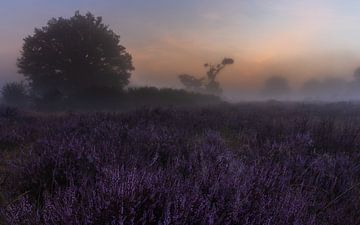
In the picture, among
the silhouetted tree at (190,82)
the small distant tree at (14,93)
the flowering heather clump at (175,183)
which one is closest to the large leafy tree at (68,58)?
the small distant tree at (14,93)

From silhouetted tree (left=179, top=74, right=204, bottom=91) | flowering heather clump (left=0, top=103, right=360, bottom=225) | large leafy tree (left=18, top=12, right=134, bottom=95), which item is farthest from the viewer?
silhouetted tree (left=179, top=74, right=204, bottom=91)

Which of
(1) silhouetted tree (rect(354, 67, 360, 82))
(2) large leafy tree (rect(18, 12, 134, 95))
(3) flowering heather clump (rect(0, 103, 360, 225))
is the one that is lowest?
(3) flowering heather clump (rect(0, 103, 360, 225))

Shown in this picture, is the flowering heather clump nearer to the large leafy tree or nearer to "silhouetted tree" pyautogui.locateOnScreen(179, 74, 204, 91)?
the large leafy tree

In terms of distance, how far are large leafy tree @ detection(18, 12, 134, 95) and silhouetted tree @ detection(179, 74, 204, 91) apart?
1440 inches

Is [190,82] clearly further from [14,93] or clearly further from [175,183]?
[175,183]

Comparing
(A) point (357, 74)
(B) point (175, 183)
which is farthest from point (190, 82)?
(B) point (175, 183)

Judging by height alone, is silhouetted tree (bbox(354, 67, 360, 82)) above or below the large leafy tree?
above

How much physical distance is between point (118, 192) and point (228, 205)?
0.58 m

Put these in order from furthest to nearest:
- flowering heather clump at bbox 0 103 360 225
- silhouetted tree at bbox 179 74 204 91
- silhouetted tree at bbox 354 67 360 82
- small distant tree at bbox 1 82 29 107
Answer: silhouetted tree at bbox 354 67 360 82 < silhouetted tree at bbox 179 74 204 91 < small distant tree at bbox 1 82 29 107 < flowering heather clump at bbox 0 103 360 225

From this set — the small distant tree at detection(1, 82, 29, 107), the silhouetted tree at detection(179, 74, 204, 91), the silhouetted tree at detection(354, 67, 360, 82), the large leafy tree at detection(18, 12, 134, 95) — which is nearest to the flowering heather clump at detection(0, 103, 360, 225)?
the large leafy tree at detection(18, 12, 134, 95)

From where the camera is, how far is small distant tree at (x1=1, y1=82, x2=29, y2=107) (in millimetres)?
29836

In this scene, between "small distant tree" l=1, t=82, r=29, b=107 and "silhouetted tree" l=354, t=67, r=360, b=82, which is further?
"silhouetted tree" l=354, t=67, r=360, b=82

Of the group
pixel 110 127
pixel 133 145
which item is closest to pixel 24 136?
pixel 110 127

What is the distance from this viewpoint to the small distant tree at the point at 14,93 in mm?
29836
